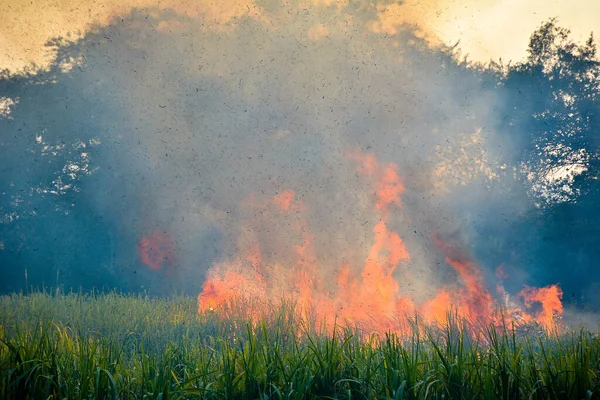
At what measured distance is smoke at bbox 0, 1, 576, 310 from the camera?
1952 cm

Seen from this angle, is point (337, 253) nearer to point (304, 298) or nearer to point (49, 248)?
point (304, 298)

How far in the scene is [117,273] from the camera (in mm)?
22719

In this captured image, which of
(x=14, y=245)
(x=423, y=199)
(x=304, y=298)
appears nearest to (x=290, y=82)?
(x=423, y=199)

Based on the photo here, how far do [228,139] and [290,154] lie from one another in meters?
3.00


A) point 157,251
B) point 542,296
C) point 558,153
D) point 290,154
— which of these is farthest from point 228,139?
point 542,296

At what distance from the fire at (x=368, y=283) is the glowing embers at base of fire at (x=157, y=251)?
2.23 m

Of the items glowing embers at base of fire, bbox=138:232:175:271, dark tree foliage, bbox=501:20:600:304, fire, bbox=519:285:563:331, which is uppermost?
dark tree foliage, bbox=501:20:600:304

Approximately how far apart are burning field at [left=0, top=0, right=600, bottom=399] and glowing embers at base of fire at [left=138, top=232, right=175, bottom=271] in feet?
0.26

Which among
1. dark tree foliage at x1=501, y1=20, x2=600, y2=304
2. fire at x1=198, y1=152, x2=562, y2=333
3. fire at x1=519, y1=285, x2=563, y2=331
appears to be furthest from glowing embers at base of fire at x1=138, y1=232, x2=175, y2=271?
fire at x1=519, y1=285, x2=563, y2=331

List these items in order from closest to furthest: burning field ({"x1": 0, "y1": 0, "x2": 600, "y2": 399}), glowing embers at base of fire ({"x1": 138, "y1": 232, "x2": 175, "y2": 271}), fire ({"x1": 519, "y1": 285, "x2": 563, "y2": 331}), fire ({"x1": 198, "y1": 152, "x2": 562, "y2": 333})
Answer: fire ({"x1": 198, "y1": 152, "x2": 562, "y2": 333})
burning field ({"x1": 0, "y1": 0, "x2": 600, "y2": 399})
fire ({"x1": 519, "y1": 285, "x2": 563, "y2": 331})
glowing embers at base of fire ({"x1": 138, "y1": 232, "x2": 175, "y2": 271})

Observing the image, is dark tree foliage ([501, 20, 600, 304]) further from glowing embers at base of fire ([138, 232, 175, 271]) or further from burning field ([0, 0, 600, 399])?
glowing embers at base of fire ([138, 232, 175, 271])

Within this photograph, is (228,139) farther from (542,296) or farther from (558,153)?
(542,296)

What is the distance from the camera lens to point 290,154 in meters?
20.5

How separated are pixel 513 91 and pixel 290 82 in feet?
33.6
